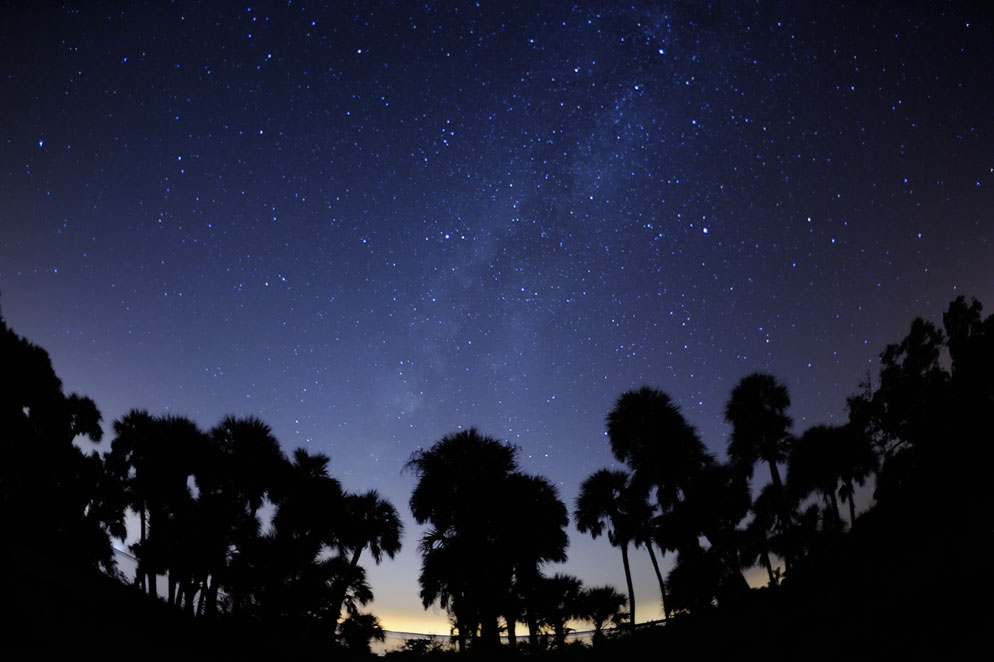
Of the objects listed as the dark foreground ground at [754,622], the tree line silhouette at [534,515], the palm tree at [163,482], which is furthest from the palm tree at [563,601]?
the palm tree at [163,482]

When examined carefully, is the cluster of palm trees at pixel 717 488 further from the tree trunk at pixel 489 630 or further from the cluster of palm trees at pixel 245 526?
the cluster of palm trees at pixel 245 526

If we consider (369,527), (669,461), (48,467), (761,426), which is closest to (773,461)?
(761,426)

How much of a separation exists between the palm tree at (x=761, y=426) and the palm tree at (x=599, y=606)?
11922 millimetres

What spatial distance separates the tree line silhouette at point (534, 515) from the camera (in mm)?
12586

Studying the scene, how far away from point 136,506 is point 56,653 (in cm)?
2321

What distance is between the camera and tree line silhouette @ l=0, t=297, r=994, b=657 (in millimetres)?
12586

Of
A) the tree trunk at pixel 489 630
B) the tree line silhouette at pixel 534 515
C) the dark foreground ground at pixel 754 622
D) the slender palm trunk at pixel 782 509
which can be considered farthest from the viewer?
the slender palm trunk at pixel 782 509

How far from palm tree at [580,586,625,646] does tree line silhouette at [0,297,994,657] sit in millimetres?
145

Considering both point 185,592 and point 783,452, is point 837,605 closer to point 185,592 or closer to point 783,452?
Result: point 783,452

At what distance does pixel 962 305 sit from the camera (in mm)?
24609

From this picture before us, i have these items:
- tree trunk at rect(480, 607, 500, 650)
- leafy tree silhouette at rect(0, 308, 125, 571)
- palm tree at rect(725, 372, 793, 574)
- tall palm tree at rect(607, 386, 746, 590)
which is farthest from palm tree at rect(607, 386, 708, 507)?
leafy tree silhouette at rect(0, 308, 125, 571)

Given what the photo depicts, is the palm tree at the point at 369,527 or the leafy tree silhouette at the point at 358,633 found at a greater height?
the palm tree at the point at 369,527

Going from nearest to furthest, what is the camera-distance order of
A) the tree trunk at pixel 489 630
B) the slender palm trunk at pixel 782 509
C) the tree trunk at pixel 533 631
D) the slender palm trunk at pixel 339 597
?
the tree trunk at pixel 489 630, the tree trunk at pixel 533 631, the slender palm trunk at pixel 339 597, the slender palm trunk at pixel 782 509

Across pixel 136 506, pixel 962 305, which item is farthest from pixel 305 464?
pixel 962 305
